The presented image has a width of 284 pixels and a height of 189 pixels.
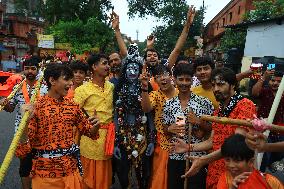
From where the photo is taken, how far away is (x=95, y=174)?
5.41m

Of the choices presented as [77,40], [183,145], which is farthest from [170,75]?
[77,40]

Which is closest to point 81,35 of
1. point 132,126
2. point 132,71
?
point 132,71

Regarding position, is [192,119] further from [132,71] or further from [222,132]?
[132,71]

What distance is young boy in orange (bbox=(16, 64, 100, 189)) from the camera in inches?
150

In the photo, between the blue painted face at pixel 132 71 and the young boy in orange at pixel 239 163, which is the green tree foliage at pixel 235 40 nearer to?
the blue painted face at pixel 132 71

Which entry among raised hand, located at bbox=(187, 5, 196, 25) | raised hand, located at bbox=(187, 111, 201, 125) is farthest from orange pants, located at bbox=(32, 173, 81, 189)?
raised hand, located at bbox=(187, 5, 196, 25)

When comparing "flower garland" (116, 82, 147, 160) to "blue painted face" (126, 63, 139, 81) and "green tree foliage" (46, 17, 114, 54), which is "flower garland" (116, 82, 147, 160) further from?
"green tree foliage" (46, 17, 114, 54)

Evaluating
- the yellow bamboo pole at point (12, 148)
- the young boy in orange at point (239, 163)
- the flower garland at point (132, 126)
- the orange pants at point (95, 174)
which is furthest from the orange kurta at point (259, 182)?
the orange pants at point (95, 174)

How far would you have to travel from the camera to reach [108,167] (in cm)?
550

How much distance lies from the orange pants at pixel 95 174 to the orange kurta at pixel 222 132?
1765 mm

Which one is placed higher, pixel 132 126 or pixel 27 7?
pixel 27 7

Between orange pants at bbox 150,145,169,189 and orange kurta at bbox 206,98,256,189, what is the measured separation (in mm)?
1006

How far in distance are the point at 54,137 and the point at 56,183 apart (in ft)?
1.42

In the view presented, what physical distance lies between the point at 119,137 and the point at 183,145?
1.49 metres
